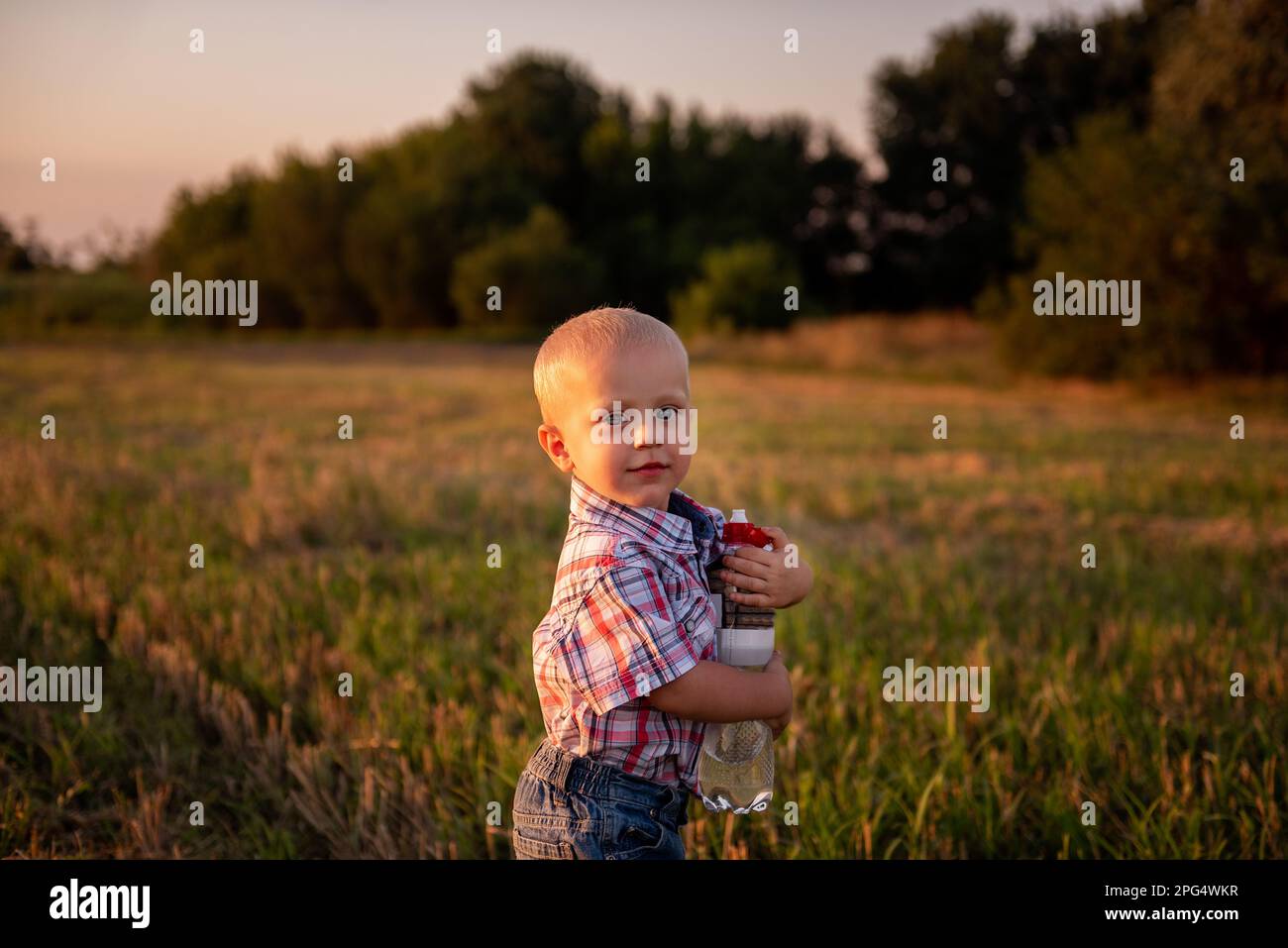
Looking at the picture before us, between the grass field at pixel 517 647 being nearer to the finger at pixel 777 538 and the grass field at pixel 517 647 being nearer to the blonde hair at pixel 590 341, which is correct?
the finger at pixel 777 538

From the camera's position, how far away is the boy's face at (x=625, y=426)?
2008 millimetres

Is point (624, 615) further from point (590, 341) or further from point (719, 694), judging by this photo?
point (590, 341)

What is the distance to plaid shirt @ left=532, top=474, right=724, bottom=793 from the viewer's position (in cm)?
199

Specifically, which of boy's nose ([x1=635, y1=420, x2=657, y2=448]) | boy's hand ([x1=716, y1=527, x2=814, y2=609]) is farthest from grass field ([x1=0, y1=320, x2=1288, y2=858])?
boy's nose ([x1=635, y1=420, x2=657, y2=448])

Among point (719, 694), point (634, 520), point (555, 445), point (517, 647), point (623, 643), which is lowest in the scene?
point (517, 647)

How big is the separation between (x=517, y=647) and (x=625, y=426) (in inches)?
101

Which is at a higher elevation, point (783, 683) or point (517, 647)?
point (783, 683)

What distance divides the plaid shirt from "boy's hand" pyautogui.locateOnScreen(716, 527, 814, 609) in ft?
0.27

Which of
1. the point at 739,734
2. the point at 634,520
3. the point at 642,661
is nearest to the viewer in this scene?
the point at 642,661

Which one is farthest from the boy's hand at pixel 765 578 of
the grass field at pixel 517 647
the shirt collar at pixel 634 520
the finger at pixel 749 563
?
the grass field at pixel 517 647

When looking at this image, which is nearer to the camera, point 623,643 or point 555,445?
point 623,643

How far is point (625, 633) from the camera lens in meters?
1.99

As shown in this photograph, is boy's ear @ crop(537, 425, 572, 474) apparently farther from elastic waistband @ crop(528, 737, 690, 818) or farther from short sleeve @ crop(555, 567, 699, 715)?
elastic waistband @ crop(528, 737, 690, 818)

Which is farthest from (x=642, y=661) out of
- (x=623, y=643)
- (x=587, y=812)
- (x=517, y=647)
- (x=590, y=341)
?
(x=517, y=647)
